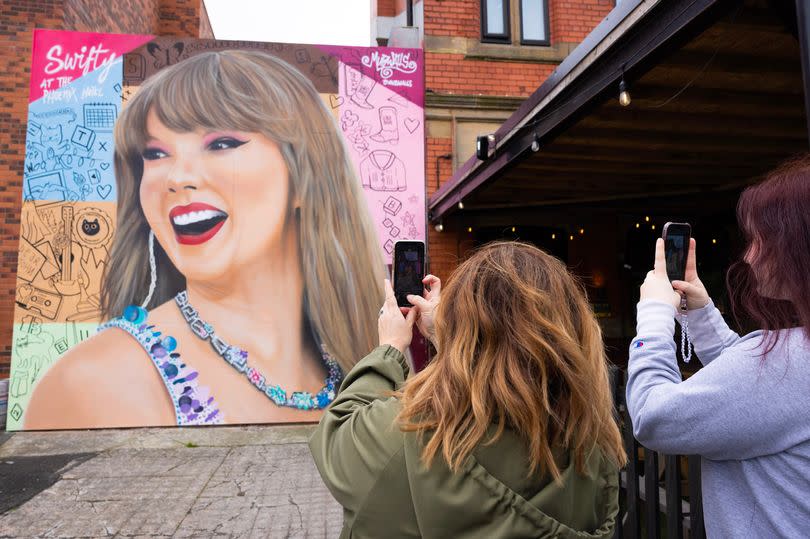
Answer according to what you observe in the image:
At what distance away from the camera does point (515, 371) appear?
1226 millimetres

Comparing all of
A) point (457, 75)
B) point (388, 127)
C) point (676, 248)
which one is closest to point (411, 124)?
point (388, 127)

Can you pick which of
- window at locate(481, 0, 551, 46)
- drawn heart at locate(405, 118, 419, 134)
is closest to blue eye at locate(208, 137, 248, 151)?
drawn heart at locate(405, 118, 419, 134)

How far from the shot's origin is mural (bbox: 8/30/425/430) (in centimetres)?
708

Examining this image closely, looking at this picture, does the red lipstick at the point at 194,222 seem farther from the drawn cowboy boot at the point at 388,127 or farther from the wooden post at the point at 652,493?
the wooden post at the point at 652,493

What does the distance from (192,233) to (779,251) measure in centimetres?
715

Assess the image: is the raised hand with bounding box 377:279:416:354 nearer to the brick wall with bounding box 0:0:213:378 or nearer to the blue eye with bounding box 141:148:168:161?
the blue eye with bounding box 141:148:168:161

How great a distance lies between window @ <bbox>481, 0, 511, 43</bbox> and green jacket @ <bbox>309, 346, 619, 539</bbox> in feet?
25.9

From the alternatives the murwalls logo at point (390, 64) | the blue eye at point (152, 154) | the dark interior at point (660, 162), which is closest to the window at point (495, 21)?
the murwalls logo at point (390, 64)

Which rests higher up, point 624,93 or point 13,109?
point 13,109

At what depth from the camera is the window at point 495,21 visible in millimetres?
8086

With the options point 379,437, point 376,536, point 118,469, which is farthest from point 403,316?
point 118,469

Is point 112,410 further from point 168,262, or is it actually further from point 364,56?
point 364,56

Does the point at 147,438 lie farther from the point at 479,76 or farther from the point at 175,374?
the point at 479,76

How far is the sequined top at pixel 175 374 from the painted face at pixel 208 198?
0.93 meters
